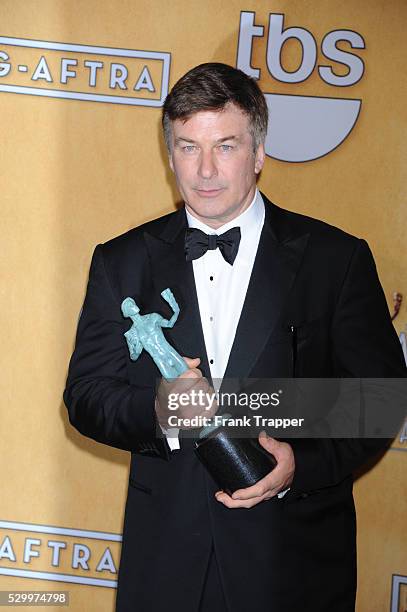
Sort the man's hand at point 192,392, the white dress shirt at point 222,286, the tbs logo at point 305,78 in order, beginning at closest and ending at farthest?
1. the man's hand at point 192,392
2. the white dress shirt at point 222,286
3. the tbs logo at point 305,78

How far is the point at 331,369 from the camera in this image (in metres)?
2.21

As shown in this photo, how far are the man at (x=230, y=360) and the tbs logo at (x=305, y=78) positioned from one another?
2.67 ft

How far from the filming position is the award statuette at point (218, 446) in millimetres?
1911

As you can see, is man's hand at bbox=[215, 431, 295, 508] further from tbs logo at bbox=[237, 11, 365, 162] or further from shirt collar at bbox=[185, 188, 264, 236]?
tbs logo at bbox=[237, 11, 365, 162]

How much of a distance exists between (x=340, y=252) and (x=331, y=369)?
276 mm

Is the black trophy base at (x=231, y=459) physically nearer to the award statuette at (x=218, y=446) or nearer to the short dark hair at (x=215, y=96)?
the award statuette at (x=218, y=446)

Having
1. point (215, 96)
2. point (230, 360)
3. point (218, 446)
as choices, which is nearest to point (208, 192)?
point (215, 96)

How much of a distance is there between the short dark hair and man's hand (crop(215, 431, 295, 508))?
2.35 ft

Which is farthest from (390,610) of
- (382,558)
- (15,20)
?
(15,20)

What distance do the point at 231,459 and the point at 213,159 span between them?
69 cm

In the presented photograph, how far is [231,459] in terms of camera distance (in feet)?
6.27

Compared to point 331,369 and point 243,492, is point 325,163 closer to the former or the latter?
point 331,369

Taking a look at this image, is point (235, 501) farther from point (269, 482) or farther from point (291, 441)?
point (291, 441)

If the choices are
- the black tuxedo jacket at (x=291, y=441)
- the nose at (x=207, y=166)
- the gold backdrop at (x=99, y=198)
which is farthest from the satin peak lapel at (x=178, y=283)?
the gold backdrop at (x=99, y=198)
